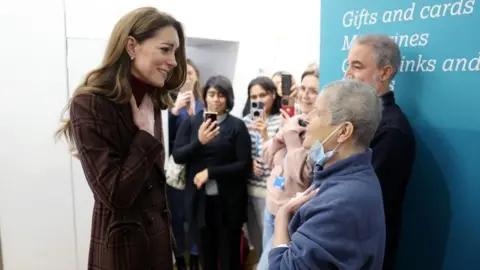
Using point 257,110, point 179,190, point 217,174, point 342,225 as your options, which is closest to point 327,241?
point 342,225

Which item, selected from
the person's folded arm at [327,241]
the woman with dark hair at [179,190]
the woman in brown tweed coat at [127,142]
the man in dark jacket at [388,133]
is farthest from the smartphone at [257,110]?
the person's folded arm at [327,241]

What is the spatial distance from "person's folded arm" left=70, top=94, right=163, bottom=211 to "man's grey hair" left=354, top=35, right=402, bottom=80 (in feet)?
3.09

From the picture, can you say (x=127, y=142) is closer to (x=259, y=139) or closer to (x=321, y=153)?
(x=321, y=153)

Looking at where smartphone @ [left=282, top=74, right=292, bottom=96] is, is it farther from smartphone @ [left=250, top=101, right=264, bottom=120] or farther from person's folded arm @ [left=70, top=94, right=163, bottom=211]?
person's folded arm @ [left=70, top=94, right=163, bottom=211]

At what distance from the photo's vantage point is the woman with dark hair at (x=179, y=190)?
308 cm

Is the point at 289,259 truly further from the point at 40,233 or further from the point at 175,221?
the point at 175,221

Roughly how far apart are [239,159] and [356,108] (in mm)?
1508

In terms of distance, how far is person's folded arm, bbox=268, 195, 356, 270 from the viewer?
3.32ft

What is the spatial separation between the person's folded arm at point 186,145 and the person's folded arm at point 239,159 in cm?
14

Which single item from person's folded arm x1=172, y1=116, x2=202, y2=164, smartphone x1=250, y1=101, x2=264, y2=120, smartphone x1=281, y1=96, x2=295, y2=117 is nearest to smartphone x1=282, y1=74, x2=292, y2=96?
smartphone x1=281, y1=96, x2=295, y2=117

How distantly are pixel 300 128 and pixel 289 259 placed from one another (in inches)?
32.3

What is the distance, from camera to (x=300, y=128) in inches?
70.7

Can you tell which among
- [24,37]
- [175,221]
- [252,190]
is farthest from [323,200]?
[175,221]

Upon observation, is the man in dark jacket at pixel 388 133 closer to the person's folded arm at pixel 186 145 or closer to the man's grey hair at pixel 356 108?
the man's grey hair at pixel 356 108
